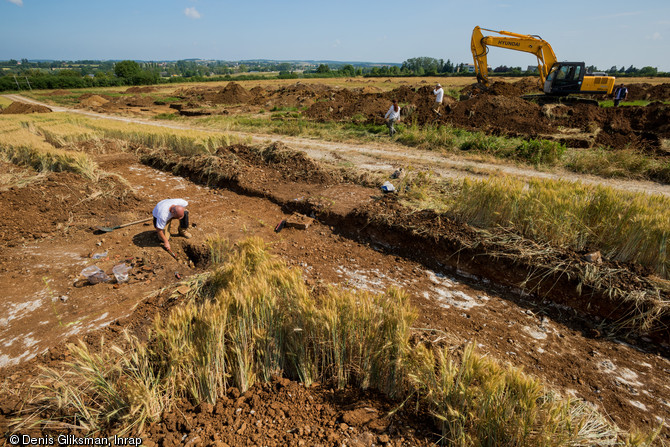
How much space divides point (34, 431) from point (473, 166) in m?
9.49

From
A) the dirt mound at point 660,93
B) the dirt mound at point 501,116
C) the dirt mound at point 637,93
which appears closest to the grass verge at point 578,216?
the dirt mound at point 501,116

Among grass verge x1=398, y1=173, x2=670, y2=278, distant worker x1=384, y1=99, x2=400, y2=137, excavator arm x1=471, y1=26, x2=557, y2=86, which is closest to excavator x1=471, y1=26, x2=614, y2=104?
excavator arm x1=471, y1=26, x2=557, y2=86

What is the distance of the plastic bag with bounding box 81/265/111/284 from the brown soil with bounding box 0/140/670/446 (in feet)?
0.36

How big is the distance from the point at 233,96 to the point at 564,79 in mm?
24023

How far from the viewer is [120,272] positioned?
4367mm

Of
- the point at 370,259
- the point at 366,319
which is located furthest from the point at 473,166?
the point at 366,319

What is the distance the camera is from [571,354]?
3254 mm

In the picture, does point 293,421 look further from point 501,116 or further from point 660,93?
point 660,93

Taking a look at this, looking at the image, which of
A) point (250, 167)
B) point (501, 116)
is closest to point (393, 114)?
point (501, 116)

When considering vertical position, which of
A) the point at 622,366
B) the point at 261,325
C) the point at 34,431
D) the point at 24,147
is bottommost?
the point at 622,366

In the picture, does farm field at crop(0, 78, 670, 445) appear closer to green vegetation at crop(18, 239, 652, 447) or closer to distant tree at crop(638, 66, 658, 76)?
green vegetation at crop(18, 239, 652, 447)

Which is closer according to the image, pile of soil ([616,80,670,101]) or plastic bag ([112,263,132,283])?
plastic bag ([112,263,132,283])

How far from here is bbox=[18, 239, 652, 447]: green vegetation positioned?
1.92m

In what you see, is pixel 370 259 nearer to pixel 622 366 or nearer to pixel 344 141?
pixel 622 366
